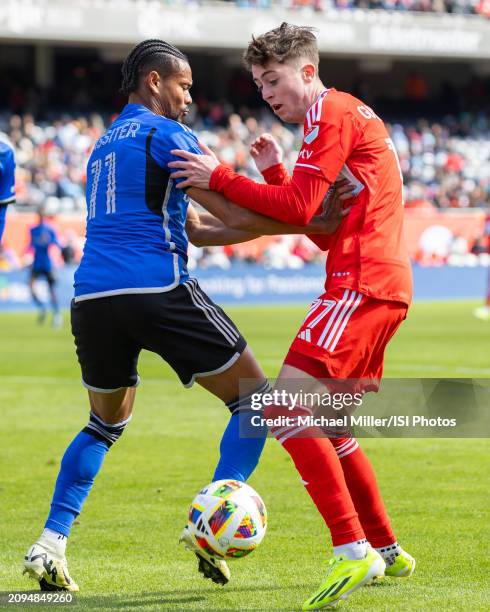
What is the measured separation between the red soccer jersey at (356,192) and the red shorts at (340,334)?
6 cm

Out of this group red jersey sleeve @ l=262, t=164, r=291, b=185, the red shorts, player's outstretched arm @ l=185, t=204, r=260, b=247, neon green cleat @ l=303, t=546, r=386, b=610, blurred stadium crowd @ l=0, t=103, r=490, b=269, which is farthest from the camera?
blurred stadium crowd @ l=0, t=103, r=490, b=269

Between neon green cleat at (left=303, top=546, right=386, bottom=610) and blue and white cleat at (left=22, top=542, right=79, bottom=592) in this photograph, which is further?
blue and white cleat at (left=22, top=542, right=79, bottom=592)

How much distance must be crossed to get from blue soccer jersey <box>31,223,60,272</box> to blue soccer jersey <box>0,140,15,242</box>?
15727 mm

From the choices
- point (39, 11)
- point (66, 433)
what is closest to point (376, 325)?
point (66, 433)

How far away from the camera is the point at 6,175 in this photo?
5.90 metres

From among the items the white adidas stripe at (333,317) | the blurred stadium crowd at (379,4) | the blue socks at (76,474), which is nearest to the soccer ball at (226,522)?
the blue socks at (76,474)

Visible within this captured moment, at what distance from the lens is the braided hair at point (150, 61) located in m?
4.80

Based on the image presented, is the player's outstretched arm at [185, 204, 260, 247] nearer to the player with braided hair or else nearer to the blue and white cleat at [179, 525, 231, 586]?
the player with braided hair

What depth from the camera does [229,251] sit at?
2878 centimetres

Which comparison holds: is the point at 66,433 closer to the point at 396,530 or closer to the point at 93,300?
the point at 396,530

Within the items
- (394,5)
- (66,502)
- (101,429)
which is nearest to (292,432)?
(101,429)

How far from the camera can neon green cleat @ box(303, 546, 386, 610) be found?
4.25m

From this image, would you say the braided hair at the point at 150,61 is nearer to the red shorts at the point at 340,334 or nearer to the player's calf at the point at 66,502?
the red shorts at the point at 340,334

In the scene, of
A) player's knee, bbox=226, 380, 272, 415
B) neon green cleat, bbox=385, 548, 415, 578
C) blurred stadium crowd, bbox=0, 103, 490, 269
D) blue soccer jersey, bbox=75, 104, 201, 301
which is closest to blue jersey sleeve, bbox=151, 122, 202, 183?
blue soccer jersey, bbox=75, 104, 201, 301
